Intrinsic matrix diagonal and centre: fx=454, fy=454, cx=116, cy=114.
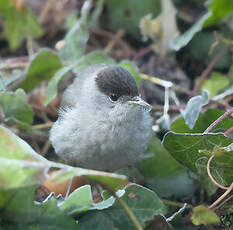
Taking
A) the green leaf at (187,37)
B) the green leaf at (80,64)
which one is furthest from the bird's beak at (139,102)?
the green leaf at (187,37)

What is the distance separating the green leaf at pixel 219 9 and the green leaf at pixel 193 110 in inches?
32.6

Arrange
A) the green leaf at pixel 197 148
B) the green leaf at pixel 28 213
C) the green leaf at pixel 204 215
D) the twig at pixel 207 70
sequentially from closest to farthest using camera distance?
the green leaf at pixel 28 213 → the green leaf at pixel 204 215 → the green leaf at pixel 197 148 → the twig at pixel 207 70

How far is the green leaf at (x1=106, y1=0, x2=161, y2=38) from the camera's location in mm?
3955

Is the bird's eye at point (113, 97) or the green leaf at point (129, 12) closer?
the bird's eye at point (113, 97)

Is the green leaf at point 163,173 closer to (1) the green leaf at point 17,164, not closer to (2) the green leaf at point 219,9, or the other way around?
(2) the green leaf at point 219,9

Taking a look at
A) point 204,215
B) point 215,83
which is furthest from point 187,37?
point 204,215

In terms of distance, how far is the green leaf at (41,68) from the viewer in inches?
128

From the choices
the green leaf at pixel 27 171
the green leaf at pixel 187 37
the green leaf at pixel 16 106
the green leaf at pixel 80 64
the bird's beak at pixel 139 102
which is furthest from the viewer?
the green leaf at pixel 187 37

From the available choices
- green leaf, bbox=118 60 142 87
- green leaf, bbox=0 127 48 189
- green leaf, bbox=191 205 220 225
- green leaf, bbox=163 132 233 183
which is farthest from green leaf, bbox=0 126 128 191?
green leaf, bbox=118 60 142 87

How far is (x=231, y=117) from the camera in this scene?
8.65 ft

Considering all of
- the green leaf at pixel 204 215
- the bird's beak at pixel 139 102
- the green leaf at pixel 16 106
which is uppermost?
the bird's beak at pixel 139 102

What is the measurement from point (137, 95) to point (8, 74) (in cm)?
129

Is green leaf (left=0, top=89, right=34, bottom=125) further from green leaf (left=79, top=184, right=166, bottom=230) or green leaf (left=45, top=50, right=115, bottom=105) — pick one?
green leaf (left=79, top=184, right=166, bottom=230)

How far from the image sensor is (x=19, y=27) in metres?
4.07
